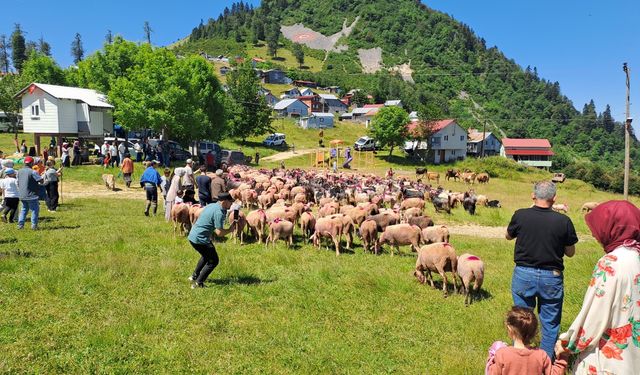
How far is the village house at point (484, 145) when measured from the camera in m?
87.0

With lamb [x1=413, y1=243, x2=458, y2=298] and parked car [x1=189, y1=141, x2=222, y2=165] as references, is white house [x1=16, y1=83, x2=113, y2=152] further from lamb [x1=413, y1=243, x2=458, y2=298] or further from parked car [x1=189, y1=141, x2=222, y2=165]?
lamb [x1=413, y1=243, x2=458, y2=298]

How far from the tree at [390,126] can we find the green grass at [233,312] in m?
50.3

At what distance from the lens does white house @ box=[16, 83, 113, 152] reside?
34.4 meters

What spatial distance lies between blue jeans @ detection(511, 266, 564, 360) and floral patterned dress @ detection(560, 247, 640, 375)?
1655 mm

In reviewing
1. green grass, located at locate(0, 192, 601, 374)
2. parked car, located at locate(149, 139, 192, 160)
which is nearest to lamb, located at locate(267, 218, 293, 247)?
green grass, located at locate(0, 192, 601, 374)

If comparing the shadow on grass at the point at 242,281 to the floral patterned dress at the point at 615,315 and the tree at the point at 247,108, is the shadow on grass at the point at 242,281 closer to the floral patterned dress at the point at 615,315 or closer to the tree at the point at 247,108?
the floral patterned dress at the point at 615,315

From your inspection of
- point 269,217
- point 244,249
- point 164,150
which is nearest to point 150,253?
point 244,249

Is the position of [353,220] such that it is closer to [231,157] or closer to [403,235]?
[403,235]

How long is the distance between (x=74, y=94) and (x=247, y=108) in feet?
86.5

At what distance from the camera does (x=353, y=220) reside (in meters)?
16.4

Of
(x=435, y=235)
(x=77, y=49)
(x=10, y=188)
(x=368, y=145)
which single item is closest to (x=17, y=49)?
(x=77, y=49)

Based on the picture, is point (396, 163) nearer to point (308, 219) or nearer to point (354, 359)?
point (308, 219)

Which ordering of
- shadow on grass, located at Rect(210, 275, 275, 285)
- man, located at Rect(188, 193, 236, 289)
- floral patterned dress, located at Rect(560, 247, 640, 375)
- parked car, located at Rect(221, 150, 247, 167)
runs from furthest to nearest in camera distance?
parked car, located at Rect(221, 150, 247, 167) → shadow on grass, located at Rect(210, 275, 275, 285) → man, located at Rect(188, 193, 236, 289) → floral patterned dress, located at Rect(560, 247, 640, 375)

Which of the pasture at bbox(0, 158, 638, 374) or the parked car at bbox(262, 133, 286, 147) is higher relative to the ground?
the parked car at bbox(262, 133, 286, 147)
